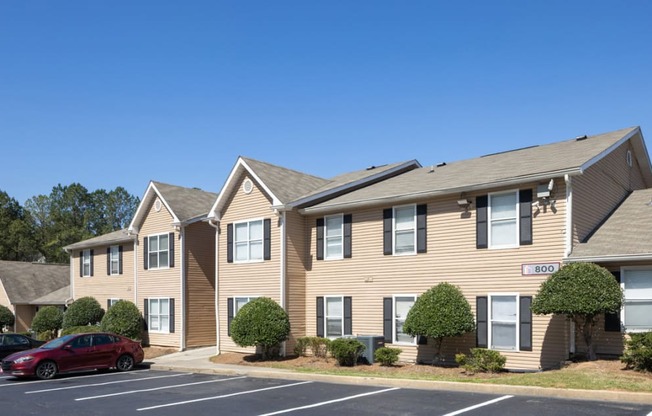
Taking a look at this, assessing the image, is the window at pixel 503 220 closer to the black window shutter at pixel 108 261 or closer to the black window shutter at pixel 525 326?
the black window shutter at pixel 525 326

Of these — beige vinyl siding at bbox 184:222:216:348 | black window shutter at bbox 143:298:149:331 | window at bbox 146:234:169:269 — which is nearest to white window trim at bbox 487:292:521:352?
beige vinyl siding at bbox 184:222:216:348

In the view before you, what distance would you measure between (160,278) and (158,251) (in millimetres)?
1365

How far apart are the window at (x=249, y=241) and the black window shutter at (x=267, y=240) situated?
0.33 metres

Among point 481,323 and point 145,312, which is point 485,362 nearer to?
point 481,323

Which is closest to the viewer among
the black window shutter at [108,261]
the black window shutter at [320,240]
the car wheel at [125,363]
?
the car wheel at [125,363]

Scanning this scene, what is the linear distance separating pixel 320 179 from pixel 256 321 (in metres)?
8.20

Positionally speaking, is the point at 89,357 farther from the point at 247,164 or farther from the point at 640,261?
the point at 640,261

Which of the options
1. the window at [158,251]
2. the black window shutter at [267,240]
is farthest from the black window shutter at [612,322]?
the window at [158,251]

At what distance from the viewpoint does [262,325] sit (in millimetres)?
23031

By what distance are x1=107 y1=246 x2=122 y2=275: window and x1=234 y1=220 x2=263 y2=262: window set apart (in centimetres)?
1106

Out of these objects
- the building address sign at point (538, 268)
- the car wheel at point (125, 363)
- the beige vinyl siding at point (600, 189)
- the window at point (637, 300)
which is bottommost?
the car wheel at point (125, 363)

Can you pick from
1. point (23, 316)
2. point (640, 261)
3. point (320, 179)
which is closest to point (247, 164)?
point (320, 179)

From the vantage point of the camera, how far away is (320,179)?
94.6ft

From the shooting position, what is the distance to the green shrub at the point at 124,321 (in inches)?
1208
